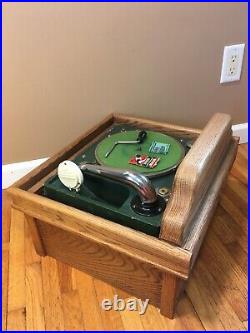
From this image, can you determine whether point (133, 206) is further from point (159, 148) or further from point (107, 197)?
point (159, 148)

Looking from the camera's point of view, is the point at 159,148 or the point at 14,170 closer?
the point at 159,148

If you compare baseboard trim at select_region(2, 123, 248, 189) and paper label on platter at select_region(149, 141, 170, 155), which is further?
baseboard trim at select_region(2, 123, 248, 189)

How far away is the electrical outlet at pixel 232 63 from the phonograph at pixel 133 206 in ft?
1.16

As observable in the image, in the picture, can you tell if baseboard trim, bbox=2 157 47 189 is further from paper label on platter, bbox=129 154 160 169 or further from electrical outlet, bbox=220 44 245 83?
electrical outlet, bbox=220 44 245 83

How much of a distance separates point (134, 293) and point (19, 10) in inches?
28.9

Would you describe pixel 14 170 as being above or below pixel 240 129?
below

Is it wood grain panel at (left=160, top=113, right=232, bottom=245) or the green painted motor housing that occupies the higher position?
wood grain panel at (left=160, top=113, right=232, bottom=245)

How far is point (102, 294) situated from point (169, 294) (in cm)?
17

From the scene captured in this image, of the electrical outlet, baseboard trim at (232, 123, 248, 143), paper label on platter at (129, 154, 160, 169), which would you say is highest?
the electrical outlet

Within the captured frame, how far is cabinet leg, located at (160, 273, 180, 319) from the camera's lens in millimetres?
563

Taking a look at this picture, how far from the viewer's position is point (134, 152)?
0.78m

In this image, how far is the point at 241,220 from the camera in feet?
2.85

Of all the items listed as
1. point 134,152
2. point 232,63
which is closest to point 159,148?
point 134,152

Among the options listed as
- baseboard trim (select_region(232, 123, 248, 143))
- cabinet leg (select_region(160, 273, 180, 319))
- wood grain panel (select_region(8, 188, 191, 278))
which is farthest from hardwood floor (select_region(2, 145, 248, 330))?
baseboard trim (select_region(232, 123, 248, 143))
